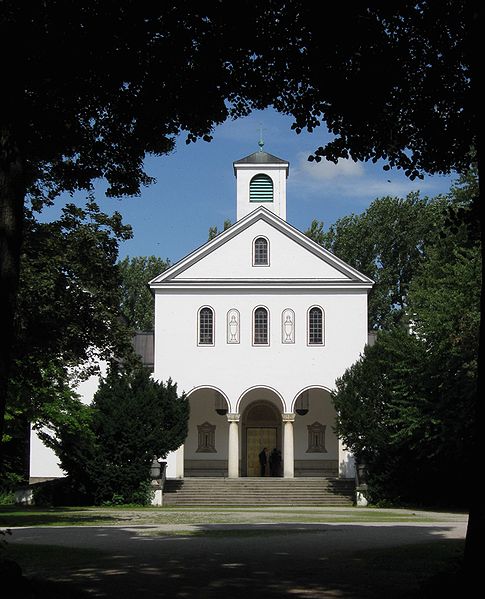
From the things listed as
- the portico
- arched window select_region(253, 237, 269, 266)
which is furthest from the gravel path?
arched window select_region(253, 237, 269, 266)

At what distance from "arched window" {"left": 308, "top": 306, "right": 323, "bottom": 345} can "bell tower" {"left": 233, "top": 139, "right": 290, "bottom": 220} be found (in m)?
7.15

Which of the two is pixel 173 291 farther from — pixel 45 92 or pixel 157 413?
pixel 45 92

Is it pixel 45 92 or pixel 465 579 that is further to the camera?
pixel 45 92

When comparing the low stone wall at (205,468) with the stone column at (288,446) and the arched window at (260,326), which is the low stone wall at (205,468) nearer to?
the stone column at (288,446)

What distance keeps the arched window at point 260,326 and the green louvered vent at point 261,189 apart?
788cm

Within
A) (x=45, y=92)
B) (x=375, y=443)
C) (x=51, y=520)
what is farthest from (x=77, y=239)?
(x=375, y=443)

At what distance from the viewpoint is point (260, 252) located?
46156 millimetres

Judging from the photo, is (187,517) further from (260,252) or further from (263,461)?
(260,252)

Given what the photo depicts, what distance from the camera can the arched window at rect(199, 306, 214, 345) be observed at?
A: 150ft

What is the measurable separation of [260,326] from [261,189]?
8943 mm

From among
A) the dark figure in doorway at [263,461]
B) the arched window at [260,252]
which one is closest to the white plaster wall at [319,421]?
the dark figure in doorway at [263,461]

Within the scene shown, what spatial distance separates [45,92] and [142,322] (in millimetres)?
62304

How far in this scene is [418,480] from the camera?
37625 mm

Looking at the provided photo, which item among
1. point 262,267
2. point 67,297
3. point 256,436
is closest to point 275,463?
point 256,436
